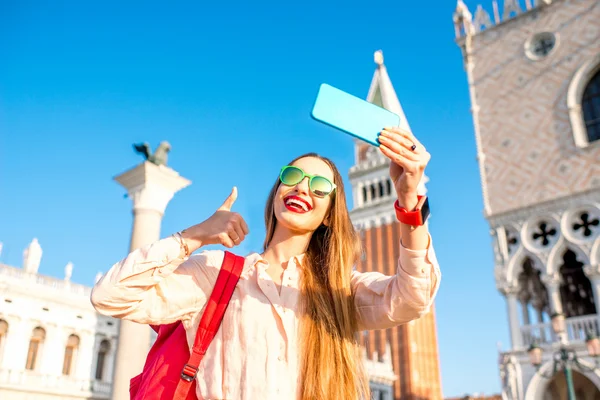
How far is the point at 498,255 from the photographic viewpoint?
39.4 ft

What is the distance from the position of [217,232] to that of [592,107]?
1263 centimetres

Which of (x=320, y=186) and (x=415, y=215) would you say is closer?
(x=415, y=215)

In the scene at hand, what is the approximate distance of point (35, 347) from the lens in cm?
1702

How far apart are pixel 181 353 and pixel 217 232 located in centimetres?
33

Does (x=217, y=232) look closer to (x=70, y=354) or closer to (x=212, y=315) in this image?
(x=212, y=315)

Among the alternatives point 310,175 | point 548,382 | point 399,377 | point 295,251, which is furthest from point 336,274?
point 399,377

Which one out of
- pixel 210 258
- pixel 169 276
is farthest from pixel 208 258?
pixel 169 276

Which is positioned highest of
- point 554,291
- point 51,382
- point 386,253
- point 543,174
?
point 386,253

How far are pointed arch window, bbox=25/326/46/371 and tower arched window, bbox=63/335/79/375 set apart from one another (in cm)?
105

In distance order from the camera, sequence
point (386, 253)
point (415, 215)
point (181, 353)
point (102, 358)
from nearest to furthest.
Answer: point (415, 215) → point (181, 353) → point (102, 358) → point (386, 253)

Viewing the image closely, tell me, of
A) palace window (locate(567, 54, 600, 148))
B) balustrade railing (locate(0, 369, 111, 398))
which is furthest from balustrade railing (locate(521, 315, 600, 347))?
balustrade railing (locate(0, 369, 111, 398))

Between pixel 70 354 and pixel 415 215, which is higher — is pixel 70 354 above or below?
above

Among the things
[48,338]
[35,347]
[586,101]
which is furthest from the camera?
[48,338]

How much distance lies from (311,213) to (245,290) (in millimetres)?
305
